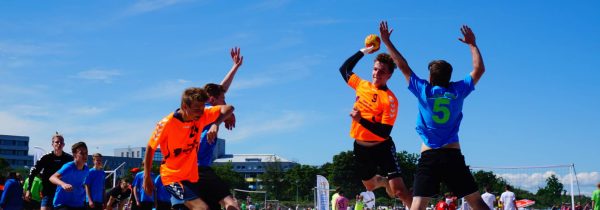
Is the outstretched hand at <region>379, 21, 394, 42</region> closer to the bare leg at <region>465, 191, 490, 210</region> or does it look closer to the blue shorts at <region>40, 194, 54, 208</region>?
the bare leg at <region>465, 191, 490, 210</region>

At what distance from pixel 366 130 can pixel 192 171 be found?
9.21 ft

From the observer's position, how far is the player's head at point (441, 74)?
8.09 meters

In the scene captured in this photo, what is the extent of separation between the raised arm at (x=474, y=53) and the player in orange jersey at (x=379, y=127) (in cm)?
160

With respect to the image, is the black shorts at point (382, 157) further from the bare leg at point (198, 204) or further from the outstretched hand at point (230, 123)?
the bare leg at point (198, 204)

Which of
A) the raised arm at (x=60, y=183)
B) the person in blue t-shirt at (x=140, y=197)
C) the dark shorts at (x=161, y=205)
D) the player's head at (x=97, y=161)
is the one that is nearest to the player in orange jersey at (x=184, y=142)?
the raised arm at (x=60, y=183)

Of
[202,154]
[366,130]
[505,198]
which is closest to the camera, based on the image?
[202,154]

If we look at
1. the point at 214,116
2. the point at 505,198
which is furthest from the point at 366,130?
the point at 505,198

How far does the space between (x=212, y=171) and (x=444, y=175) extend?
2.93 meters

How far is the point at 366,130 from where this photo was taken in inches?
395

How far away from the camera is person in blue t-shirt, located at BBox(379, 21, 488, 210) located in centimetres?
783

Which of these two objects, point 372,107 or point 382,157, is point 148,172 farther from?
point 382,157

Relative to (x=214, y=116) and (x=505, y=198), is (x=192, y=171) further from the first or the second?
(x=505, y=198)

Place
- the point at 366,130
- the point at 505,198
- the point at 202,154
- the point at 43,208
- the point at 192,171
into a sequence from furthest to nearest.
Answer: the point at 505,198
the point at 43,208
the point at 366,130
the point at 202,154
the point at 192,171

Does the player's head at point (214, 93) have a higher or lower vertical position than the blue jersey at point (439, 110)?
higher
